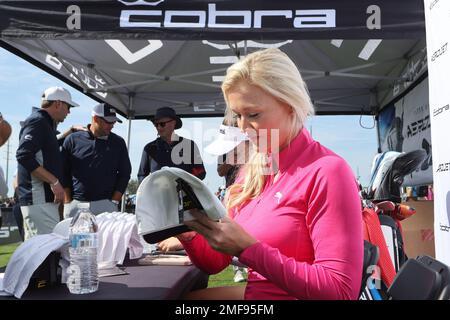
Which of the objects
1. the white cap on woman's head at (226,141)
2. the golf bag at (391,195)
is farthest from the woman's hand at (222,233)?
the golf bag at (391,195)

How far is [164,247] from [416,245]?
2.78m

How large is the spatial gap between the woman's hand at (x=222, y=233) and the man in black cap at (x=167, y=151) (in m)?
2.87

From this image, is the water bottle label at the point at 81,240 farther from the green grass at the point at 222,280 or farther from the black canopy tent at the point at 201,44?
the green grass at the point at 222,280

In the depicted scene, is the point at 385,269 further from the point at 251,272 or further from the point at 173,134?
A: the point at 173,134

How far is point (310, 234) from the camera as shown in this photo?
1.04m

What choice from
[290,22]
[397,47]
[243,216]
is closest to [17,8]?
[290,22]

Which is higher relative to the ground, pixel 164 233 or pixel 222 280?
pixel 164 233

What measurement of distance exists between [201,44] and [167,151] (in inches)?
86.0

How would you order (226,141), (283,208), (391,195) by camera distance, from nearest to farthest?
(283,208) → (226,141) → (391,195)

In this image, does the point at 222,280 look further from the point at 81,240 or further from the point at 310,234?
the point at 310,234

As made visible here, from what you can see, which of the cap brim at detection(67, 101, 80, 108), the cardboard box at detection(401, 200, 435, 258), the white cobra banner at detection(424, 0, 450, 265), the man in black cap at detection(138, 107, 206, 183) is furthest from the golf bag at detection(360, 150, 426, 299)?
the cap brim at detection(67, 101, 80, 108)

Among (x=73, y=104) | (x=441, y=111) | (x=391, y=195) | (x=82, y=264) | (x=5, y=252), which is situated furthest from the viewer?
(x=5, y=252)

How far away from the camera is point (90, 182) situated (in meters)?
3.48

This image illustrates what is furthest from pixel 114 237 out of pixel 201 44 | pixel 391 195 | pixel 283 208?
pixel 201 44
